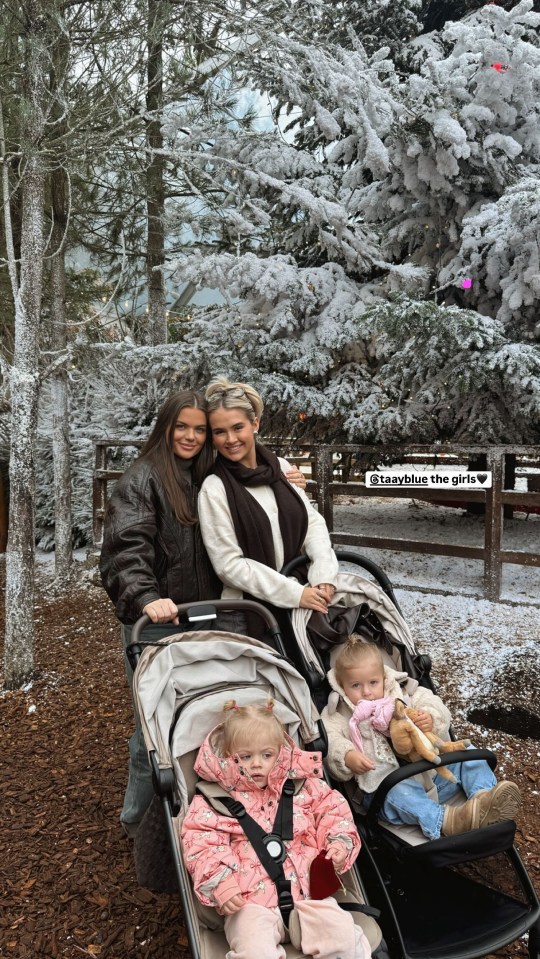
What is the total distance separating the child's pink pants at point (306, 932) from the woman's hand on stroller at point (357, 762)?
472 millimetres

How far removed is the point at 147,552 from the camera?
250 cm

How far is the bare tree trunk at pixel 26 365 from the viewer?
441 centimetres

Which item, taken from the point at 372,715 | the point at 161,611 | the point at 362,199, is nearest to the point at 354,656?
the point at 372,715

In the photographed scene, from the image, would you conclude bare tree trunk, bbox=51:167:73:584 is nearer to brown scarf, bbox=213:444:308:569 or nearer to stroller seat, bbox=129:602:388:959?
brown scarf, bbox=213:444:308:569

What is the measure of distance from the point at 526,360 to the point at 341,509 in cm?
592

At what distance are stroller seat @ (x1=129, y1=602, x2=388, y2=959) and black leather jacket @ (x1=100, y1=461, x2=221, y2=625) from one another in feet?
0.75

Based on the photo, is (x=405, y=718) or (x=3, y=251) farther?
(x=3, y=251)

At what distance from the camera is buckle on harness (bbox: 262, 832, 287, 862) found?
1844mm

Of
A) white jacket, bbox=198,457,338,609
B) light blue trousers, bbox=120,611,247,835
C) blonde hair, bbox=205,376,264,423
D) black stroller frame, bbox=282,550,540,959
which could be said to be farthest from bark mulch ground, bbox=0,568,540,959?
blonde hair, bbox=205,376,264,423

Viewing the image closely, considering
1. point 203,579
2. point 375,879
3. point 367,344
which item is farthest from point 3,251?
point 375,879

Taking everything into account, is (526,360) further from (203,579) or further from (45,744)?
(45,744)

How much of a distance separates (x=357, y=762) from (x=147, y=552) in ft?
3.64

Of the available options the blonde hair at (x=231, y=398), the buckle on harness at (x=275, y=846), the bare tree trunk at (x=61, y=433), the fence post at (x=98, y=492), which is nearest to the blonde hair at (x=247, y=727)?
the buckle on harness at (x=275, y=846)

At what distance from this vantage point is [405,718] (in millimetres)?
2156
